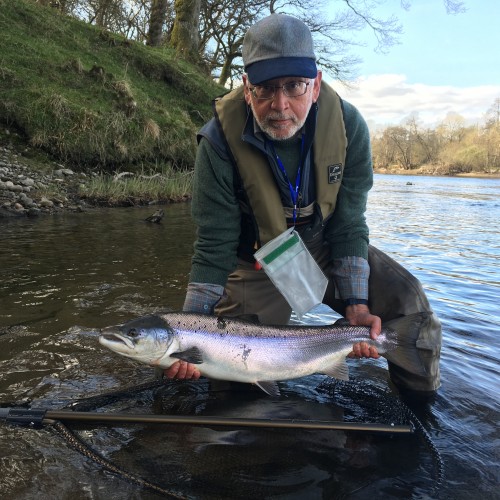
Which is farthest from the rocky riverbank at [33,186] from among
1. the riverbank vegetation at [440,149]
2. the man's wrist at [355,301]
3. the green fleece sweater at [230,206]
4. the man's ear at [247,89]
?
the riverbank vegetation at [440,149]

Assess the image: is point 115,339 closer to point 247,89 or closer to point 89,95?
point 247,89

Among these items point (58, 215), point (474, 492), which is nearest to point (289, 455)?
point (474, 492)

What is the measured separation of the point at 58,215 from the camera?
41.9 ft

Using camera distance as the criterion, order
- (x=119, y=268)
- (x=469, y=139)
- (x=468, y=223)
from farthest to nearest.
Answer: (x=469, y=139), (x=468, y=223), (x=119, y=268)

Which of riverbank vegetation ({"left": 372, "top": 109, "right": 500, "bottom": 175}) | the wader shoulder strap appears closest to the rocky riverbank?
the wader shoulder strap

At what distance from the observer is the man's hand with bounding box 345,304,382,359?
3.47m

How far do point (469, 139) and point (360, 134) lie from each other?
344 feet

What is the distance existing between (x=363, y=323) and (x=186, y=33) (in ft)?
91.6

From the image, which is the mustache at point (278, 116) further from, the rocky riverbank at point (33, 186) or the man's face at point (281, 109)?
the rocky riverbank at point (33, 186)

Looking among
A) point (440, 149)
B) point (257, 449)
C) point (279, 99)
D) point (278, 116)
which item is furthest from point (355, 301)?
point (440, 149)

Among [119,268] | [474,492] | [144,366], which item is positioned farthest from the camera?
[119,268]

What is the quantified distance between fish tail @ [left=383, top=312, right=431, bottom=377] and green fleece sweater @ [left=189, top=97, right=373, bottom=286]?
690mm

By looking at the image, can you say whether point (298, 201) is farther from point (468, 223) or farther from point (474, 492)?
point (468, 223)

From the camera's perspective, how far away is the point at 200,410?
3.59m
